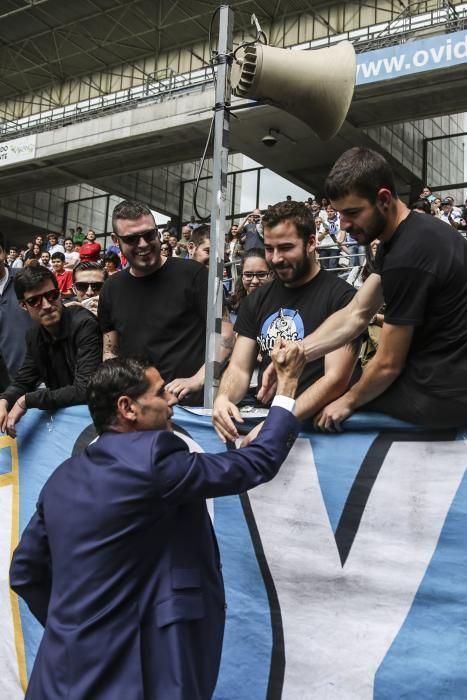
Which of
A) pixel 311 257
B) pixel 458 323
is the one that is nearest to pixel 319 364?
pixel 311 257

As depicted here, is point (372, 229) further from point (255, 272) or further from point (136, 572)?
point (255, 272)

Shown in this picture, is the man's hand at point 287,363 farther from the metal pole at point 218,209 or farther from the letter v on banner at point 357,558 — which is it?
the metal pole at point 218,209

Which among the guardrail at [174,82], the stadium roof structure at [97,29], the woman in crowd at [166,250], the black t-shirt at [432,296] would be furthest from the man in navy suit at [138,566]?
the stadium roof structure at [97,29]

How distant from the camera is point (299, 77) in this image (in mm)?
2643

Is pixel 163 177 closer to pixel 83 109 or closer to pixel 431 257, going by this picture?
pixel 83 109

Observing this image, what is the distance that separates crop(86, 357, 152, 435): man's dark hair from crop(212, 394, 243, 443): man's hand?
16.3 inches

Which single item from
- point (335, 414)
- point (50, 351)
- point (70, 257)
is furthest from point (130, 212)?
point (70, 257)

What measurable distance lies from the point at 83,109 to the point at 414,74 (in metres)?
13.0

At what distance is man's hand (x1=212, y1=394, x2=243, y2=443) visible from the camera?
2506mm

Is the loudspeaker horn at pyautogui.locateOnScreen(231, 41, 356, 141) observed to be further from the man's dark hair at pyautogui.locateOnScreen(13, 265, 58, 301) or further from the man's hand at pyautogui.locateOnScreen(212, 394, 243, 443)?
the man's dark hair at pyautogui.locateOnScreen(13, 265, 58, 301)

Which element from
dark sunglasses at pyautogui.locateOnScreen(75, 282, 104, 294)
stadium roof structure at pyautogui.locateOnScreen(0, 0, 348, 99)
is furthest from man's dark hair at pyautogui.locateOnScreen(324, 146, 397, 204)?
stadium roof structure at pyautogui.locateOnScreen(0, 0, 348, 99)

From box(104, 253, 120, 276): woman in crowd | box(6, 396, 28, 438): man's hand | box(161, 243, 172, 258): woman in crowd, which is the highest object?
box(161, 243, 172, 258): woman in crowd

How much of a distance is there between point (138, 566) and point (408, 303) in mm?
1104

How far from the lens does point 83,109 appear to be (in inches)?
938
